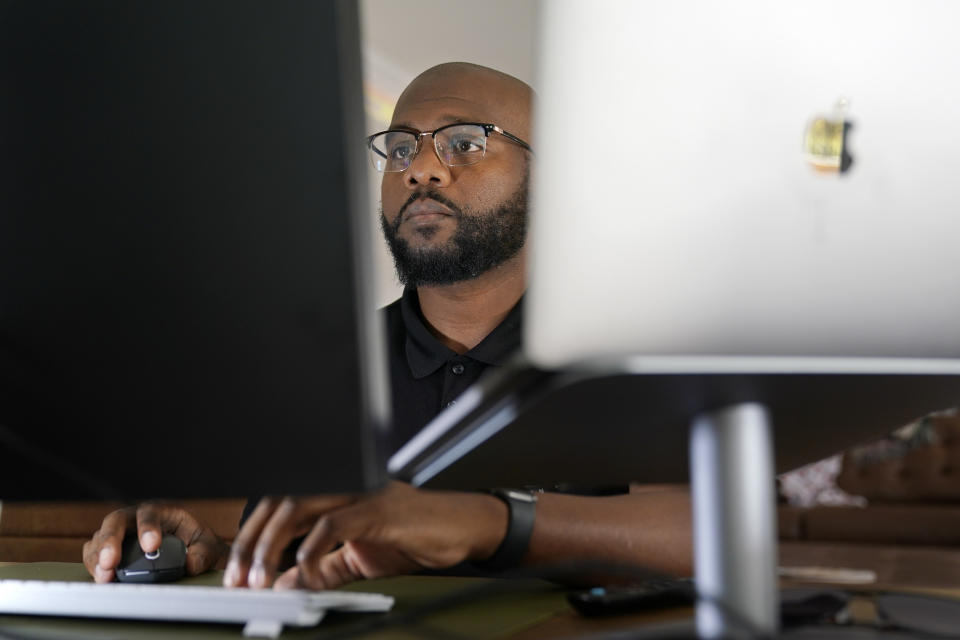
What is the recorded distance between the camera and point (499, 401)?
45cm

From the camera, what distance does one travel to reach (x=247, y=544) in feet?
2.09

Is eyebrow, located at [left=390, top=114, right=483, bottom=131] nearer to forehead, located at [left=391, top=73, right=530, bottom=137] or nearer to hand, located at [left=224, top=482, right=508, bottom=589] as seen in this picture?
forehead, located at [left=391, top=73, right=530, bottom=137]

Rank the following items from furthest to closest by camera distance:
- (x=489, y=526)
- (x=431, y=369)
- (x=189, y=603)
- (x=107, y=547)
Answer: (x=431, y=369), (x=107, y=547), (x=489, y=526), (x=189, y=603)

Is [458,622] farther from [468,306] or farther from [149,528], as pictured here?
[468,306]

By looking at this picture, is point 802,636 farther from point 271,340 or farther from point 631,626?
point 271,340

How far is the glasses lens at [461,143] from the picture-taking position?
1.60 m

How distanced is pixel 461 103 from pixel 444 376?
565 mm

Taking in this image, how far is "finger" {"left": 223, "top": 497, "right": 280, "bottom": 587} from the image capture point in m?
0.62

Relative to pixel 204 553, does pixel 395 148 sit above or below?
above

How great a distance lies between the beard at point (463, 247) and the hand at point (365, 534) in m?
0.92

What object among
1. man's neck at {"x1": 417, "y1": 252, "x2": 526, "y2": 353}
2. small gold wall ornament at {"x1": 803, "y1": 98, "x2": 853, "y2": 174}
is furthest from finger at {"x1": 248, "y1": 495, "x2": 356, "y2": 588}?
man's neck at {"x1": 417, "y1": 252, "x2": 526, "y2": 353}

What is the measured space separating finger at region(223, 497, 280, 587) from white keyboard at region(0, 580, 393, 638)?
0.04 m

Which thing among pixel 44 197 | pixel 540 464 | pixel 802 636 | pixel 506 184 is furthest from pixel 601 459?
pixel 506 184

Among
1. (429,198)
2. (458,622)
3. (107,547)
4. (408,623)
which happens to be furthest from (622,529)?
(429,198)
